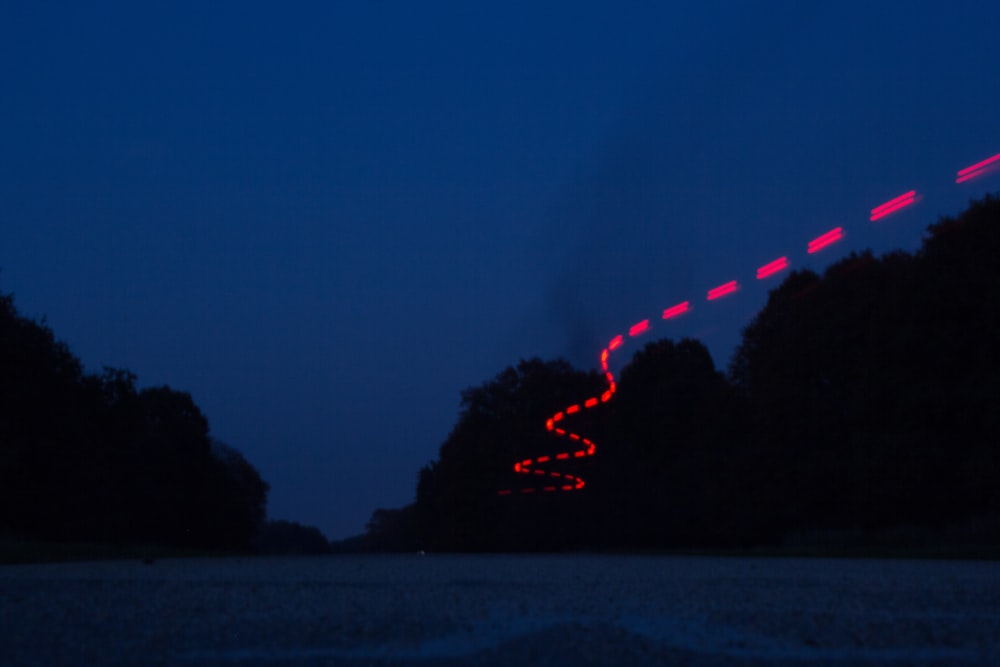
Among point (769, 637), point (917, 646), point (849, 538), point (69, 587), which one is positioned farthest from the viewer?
point (849, 538)

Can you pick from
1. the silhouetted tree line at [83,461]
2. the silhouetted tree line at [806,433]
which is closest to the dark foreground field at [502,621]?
the silhouetted tree line at [806,433]

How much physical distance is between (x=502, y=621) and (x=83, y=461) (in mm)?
31202

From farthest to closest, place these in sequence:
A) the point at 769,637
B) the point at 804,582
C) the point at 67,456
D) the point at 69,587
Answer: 1. the point at 67,456
2. the point at 804,582
3. the point at 69,587
4. the point at 769,637

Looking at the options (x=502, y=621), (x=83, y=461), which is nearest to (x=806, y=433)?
(x=83, y=461)

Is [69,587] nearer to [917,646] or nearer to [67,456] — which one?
[917,646]

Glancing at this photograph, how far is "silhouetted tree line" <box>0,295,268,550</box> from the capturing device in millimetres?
31734

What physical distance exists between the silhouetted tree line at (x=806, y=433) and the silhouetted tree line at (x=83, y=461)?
42.3 feet

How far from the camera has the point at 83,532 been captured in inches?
1288

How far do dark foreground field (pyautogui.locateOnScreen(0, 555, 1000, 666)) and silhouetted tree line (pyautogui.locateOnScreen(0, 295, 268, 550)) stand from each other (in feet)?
65.3

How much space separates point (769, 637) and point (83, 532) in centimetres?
3129

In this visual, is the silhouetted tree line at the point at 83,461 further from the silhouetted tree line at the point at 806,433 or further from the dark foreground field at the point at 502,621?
the dark foreground field at the point at 502,621

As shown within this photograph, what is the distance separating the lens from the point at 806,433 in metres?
32.2

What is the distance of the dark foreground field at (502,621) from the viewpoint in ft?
14.8

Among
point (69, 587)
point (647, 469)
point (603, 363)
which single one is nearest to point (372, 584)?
point (69, 587)
